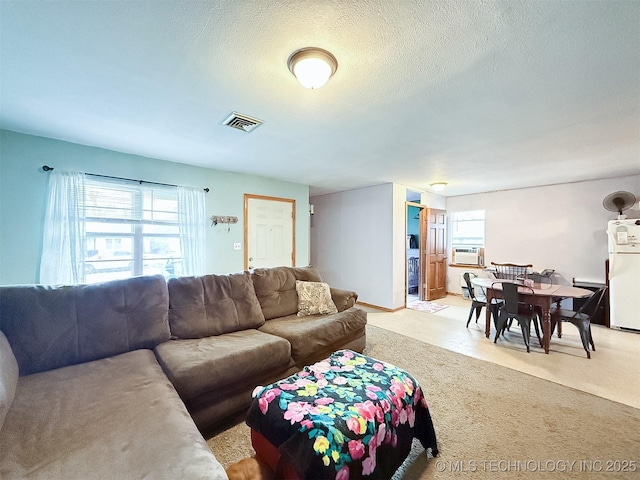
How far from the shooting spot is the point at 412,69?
161 cm

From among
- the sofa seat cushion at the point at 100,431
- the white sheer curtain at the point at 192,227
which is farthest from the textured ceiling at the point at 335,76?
the sofa seat cushion at the point at 100,431

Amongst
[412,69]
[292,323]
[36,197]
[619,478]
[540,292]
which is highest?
[412,69]

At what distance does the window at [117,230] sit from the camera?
9.12 feet

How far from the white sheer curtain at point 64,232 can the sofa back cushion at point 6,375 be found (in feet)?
5.02

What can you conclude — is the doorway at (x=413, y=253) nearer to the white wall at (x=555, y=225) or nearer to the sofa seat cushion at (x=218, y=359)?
the white wall at (x=555, y=225)

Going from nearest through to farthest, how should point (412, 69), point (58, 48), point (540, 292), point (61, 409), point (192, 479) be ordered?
1. point (192, 479)
2. point (61, 409)
3. point (58, 48)
4. point (412, 69)
5. point (540, 292)

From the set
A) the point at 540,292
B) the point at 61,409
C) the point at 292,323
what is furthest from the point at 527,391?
the point at 61,409

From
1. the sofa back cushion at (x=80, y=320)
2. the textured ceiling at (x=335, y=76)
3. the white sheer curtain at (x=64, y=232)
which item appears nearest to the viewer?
the textured ceiling at (x=335, y=76)

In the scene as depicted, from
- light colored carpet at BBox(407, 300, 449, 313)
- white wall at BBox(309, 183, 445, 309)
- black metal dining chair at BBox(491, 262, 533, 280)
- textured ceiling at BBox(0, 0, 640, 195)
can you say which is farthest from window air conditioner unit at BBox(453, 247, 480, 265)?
textured ceiling at BBox(0, 0, 640, 195)

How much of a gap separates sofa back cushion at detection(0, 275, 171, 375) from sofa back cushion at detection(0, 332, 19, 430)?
0.29 ft

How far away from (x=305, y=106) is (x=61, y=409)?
2.35 meters

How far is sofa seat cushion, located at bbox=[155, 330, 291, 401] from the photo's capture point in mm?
1639

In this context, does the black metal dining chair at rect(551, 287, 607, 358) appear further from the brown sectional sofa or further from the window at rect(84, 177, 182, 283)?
the window at rect(84, 177, 182, 283)

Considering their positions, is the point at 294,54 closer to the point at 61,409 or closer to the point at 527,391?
the point at 61,409
